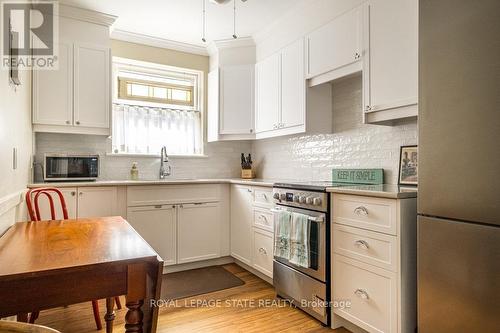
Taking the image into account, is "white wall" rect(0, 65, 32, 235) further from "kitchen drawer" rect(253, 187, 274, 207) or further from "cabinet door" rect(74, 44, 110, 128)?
"kitchen drawer" rect(253, 187, 274, 207)

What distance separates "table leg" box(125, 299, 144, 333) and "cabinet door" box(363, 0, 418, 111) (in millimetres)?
1993

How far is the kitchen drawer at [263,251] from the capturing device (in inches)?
119

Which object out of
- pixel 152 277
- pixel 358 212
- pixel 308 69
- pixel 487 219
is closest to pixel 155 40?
pixel 308 69

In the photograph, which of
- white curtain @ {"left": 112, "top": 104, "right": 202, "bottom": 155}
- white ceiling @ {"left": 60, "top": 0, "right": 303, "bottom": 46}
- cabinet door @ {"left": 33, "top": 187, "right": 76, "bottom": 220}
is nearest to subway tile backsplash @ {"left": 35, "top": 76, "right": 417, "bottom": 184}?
white curtain @ {"left": 112, "top": 104, "right": 202, "bottom": 155}

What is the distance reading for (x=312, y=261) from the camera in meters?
2.40

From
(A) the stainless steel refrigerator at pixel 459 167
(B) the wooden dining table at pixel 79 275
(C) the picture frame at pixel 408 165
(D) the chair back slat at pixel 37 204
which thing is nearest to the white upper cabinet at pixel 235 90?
(C) the picture frame at pixel 408 165

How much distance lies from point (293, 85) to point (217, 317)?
2.26 metres

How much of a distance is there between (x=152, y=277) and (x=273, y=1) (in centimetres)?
283

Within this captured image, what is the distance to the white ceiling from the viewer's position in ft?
10.2

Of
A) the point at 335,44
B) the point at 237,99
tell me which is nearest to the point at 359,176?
the point at 335,44

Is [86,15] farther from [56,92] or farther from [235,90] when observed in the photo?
[235,90]

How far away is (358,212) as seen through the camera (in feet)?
6.88

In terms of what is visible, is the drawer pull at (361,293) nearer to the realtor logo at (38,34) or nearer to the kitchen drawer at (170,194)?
the kitchen drawer at (170,194)

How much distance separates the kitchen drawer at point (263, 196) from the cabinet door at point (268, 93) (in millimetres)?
783
